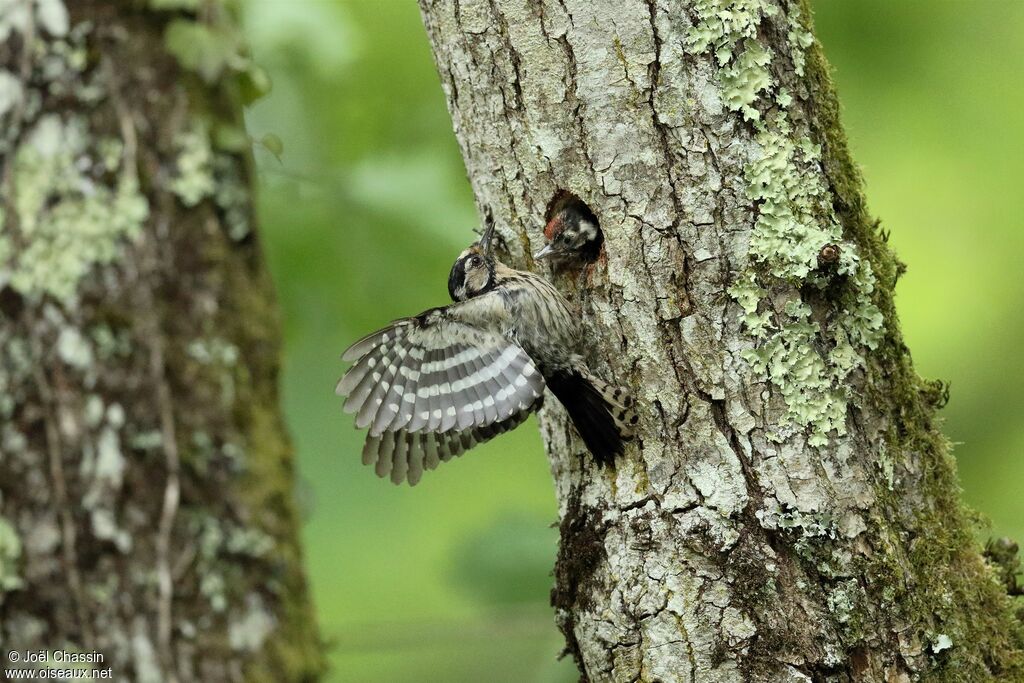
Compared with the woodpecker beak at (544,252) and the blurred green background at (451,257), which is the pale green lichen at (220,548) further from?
the woodpecker beak at (544,252)

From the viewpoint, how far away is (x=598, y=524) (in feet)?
10.3

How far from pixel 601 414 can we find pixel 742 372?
0.40 m

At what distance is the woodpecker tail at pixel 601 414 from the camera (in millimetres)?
3038

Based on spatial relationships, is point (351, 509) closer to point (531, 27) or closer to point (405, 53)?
point (405, 53)

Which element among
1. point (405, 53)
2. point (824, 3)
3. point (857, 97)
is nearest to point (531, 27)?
point (405, 53)

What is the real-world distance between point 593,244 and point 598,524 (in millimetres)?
785

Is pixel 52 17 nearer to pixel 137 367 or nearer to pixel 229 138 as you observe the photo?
pixel 229 138

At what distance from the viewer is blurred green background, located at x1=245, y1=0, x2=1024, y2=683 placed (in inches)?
179

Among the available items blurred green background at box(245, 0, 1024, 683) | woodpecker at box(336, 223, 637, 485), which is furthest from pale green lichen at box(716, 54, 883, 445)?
blurred green background at box(245, 0, 1024, 683)

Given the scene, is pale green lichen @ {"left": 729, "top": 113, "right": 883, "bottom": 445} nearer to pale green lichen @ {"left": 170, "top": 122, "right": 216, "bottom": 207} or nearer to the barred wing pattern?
the barred wing pattern

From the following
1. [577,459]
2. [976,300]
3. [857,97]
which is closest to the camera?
[577,459]

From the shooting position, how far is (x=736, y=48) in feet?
9.62

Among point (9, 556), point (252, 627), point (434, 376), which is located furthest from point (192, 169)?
point (252, 627)

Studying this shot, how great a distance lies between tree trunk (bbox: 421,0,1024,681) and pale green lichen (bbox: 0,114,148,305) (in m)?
1.18
